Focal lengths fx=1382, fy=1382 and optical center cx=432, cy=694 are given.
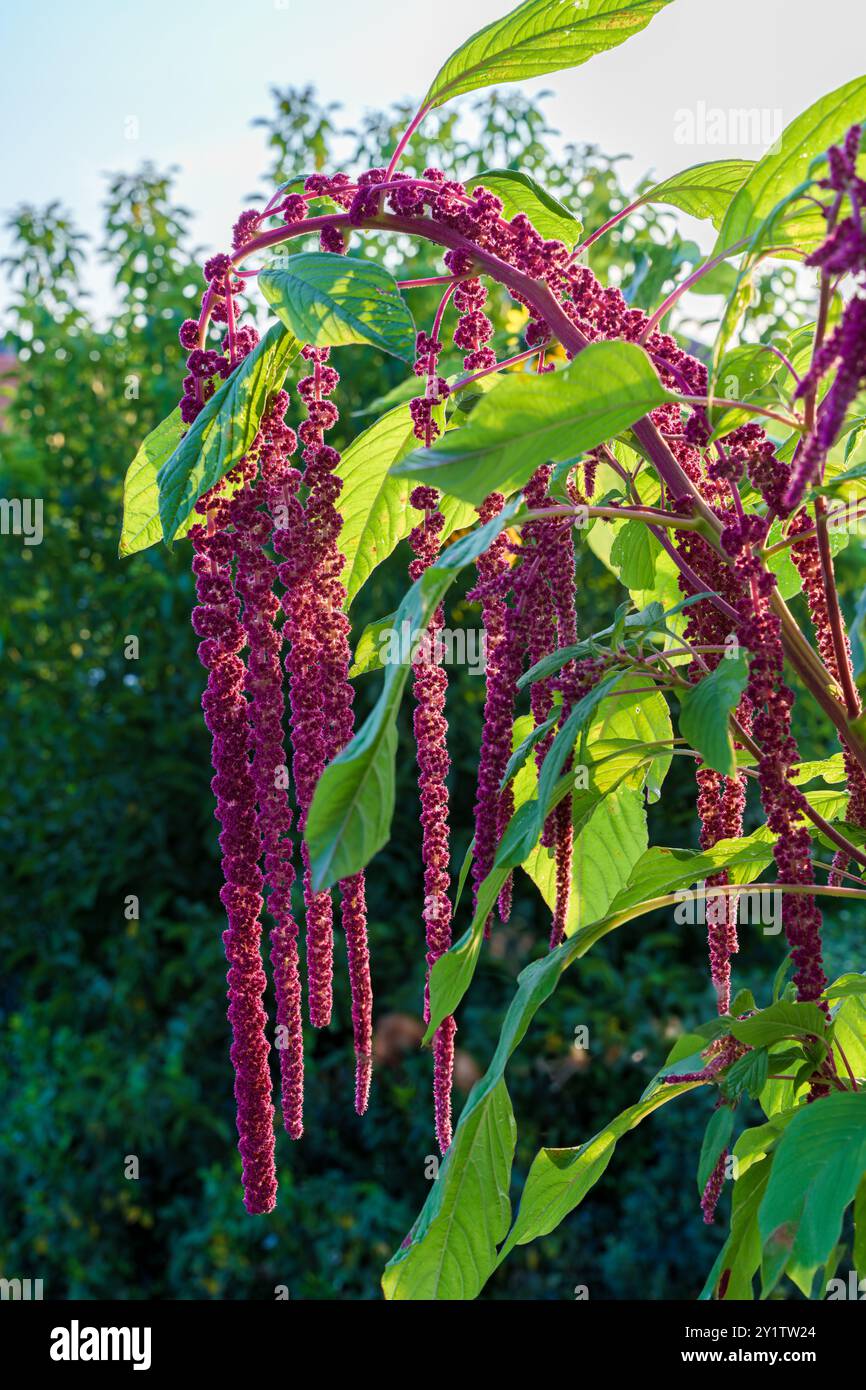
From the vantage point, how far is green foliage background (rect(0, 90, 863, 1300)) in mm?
2969

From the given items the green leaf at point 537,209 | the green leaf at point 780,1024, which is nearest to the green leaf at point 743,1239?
the green leaf at point 780,1024

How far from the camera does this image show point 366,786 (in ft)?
2.46

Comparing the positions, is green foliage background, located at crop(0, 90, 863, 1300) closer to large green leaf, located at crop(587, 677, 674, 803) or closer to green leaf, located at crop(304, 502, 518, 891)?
large green leaf, located at crop(587, 677, 674, 803)

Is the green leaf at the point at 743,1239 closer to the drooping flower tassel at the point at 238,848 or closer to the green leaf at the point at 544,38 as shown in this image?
the drooping flower tassel at the point at 238,848

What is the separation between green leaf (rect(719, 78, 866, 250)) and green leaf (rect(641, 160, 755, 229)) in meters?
0.20

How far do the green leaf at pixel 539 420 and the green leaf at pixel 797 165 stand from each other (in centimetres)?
19

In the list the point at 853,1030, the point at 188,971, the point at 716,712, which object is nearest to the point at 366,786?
the point at 716,712

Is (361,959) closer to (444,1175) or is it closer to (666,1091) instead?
(444,1175)

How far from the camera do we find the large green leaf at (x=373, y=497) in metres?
1.17

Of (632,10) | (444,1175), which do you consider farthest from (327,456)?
(444,1175)

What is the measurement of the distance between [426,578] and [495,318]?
7.26 ft

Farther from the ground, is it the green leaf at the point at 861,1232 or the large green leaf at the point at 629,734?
the large green leaf at the point at 629,734

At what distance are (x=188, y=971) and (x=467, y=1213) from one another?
2.22 metres
